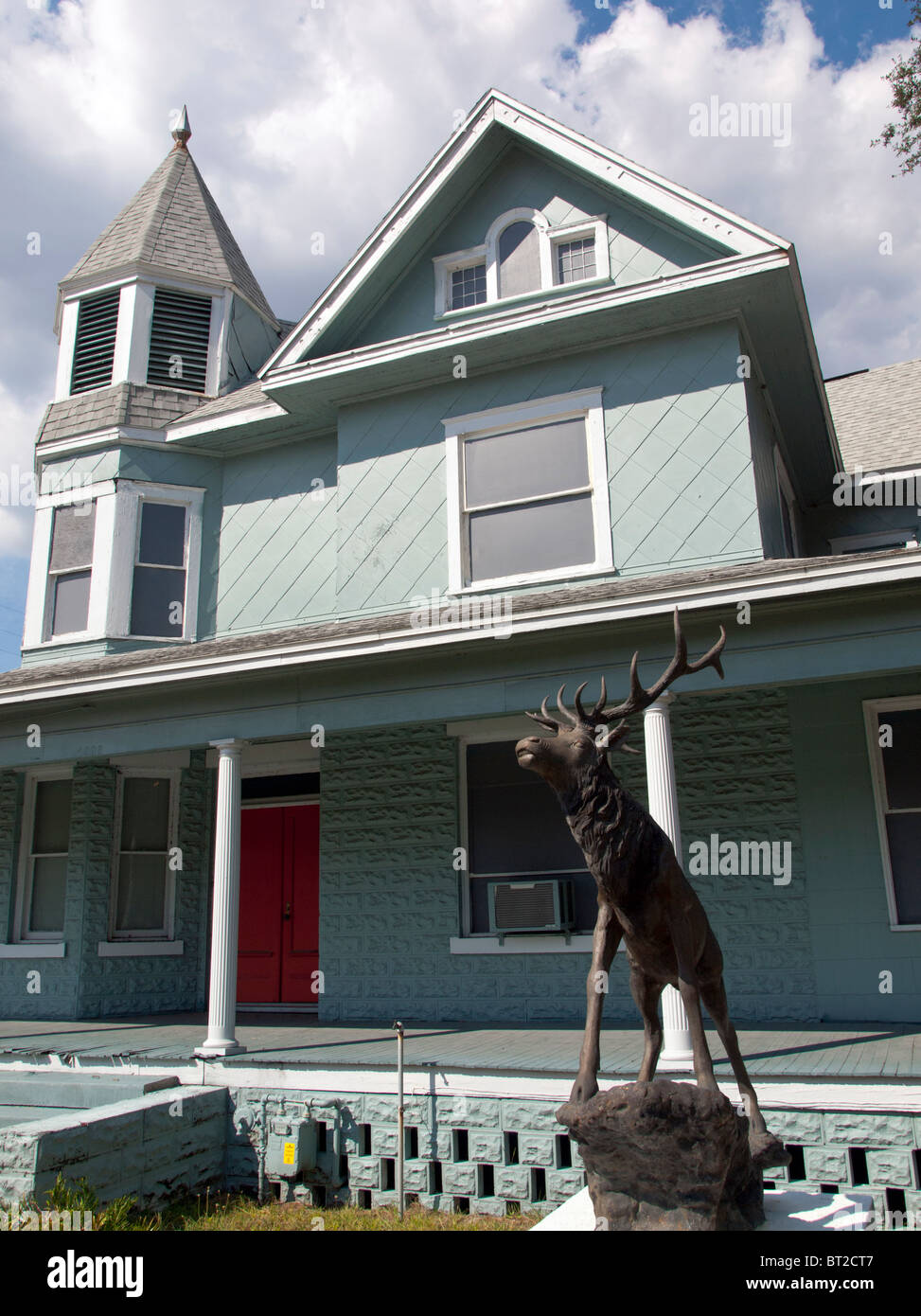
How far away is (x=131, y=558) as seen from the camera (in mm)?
11500

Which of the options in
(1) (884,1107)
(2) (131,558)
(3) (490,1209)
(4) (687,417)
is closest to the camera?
(1) (884,1107)

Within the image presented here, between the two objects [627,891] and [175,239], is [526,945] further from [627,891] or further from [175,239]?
[175,239]

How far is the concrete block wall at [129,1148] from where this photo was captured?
574 cm

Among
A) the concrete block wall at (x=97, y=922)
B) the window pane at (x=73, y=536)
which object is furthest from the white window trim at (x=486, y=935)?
the window pane at (x=73, y=536)

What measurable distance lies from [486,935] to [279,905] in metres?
2.73

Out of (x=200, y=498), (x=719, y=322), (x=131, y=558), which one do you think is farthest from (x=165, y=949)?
(x=719, y=322)

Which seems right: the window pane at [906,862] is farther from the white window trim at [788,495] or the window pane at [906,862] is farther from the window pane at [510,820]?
the white window trim at [788,495]

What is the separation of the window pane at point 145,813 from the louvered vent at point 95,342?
5211mm

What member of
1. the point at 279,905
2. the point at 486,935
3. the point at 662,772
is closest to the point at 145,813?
the point at 279,905

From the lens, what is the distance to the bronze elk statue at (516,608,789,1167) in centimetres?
420

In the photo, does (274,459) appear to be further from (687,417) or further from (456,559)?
(687,417)

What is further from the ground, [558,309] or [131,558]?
[558,309]

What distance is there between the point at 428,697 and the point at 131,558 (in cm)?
524

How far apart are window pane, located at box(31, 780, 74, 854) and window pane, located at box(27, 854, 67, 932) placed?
0.13 metres
